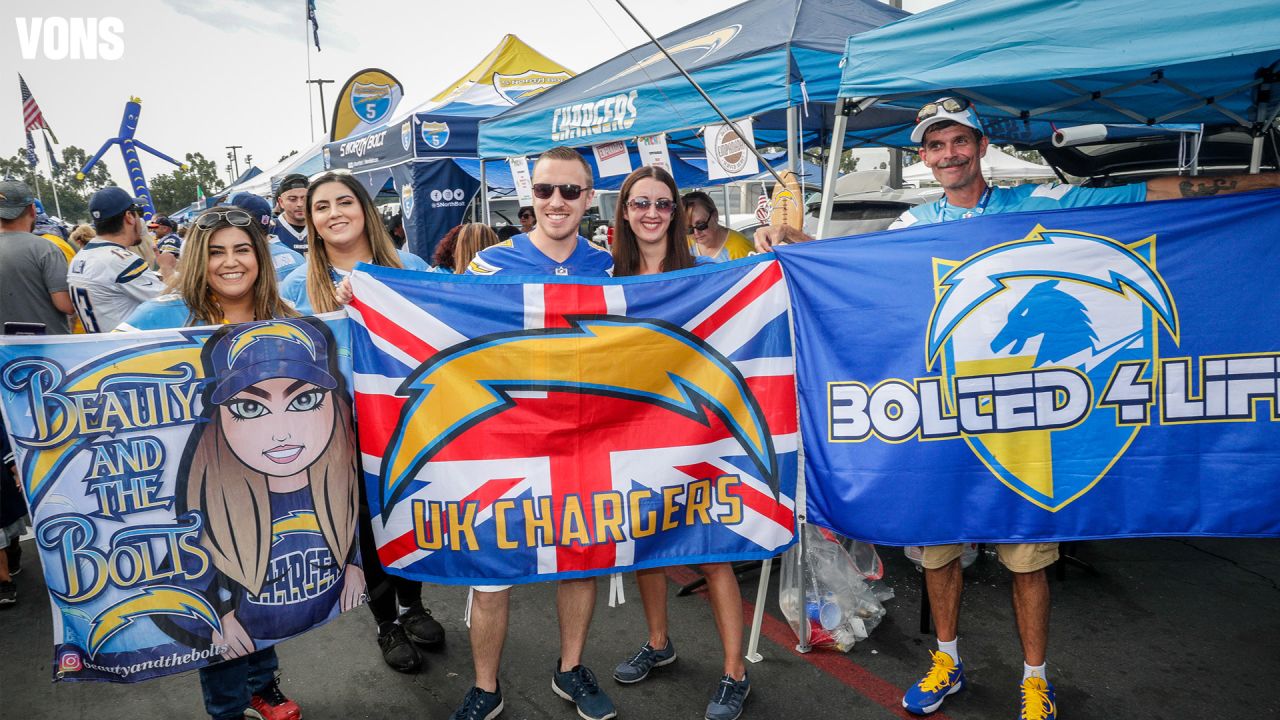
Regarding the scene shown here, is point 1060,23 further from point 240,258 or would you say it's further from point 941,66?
point 240,258

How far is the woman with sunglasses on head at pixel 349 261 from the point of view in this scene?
9.50ft

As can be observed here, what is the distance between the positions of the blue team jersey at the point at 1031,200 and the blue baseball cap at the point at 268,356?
222 centimetres

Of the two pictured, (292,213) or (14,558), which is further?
(292,213)

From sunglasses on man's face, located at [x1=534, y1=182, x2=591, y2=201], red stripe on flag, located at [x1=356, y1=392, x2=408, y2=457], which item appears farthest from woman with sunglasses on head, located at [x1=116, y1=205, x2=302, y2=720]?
sunglasses on man's face, located at [x1=534, y1=182, x2=591, y2=201]

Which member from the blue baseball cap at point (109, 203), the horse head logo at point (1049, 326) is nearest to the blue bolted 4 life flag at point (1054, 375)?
the horse head logo at point (1049, 326)

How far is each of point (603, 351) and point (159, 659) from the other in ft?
5.58

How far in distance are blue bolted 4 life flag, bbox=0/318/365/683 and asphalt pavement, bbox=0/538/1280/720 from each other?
766 millimetres

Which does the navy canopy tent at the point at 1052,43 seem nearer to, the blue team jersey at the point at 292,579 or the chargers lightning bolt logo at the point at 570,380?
the chargers lightning bolt logo at the point at 570,380

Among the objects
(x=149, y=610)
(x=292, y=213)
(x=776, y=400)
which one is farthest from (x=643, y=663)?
(x=292, y=213)

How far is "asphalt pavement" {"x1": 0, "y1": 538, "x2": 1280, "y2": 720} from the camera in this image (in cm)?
286

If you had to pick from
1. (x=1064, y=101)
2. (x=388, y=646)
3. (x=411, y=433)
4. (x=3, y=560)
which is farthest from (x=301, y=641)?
(x=1064, y=101)

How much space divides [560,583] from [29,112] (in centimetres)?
2086

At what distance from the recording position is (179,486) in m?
2.34

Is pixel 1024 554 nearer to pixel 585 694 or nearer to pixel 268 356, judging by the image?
pixel 585 694
